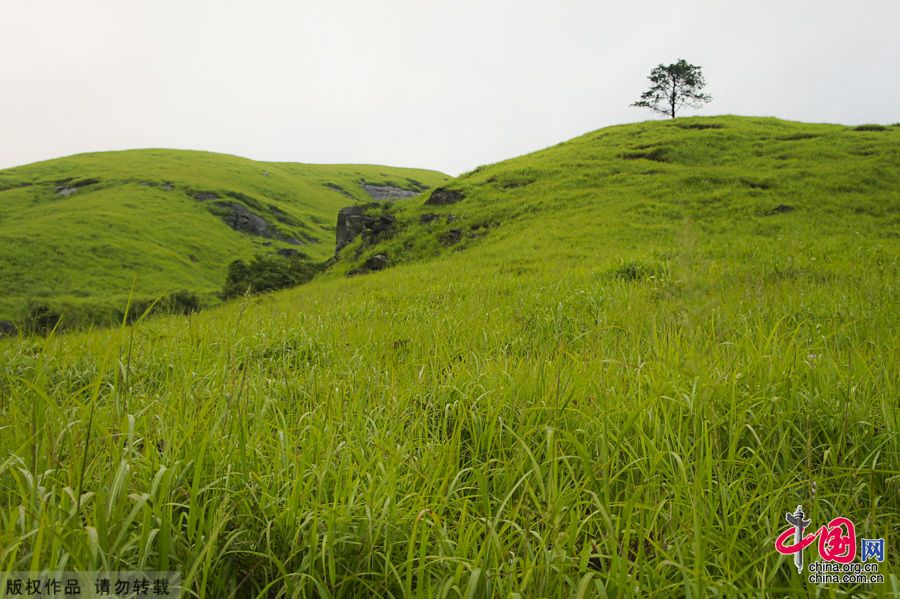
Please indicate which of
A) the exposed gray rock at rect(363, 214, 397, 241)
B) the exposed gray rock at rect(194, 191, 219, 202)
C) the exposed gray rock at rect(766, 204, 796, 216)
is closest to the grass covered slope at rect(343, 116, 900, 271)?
the exposed gray rock at rect(766, 204, 796, 216)

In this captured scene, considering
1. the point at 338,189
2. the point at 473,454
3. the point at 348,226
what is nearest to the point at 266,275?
the point at 348,226

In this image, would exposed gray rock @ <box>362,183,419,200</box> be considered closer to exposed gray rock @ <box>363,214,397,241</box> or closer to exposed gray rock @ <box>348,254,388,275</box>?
exposed gray rock @ <box>363,214,397,241</box>

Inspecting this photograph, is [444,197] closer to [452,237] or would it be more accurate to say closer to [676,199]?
[452,237]

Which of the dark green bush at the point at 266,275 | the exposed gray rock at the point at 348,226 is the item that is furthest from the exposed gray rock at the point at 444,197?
the dark green bush at the point at 266,275

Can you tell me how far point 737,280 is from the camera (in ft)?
27.9

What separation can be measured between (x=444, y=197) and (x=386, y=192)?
9337cm

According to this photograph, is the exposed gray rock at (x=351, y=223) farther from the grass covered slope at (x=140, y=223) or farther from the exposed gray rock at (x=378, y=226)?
the grass covered slope at (x=140, y=223)

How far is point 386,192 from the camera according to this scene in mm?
120062

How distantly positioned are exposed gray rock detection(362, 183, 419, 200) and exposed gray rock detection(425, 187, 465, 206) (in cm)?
8857

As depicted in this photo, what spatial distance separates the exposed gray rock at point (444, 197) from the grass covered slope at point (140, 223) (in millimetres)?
17480

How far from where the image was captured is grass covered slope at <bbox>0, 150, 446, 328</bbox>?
42875mm

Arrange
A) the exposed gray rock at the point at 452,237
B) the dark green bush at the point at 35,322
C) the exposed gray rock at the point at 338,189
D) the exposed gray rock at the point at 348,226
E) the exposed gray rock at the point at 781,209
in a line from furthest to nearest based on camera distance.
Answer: the exposed gray rock at the point at 338,189, the exposed gray rock at the point at 348,226, the exposed gray rock at the point at 452,237, the exposed gray rock at the point at 781,209, the dark green bush at the point at 35,322

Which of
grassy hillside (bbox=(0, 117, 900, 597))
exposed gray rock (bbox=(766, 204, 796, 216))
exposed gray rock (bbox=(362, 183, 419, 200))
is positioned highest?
exposed gray rock (bbox=(362, 183, 419, 200))

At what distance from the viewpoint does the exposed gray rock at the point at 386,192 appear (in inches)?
4651
